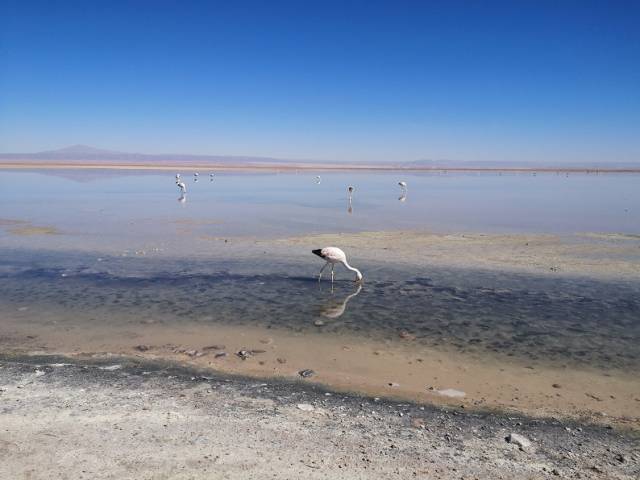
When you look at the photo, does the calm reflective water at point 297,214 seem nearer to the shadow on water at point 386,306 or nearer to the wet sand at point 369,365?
the shadow on water at point 386,306

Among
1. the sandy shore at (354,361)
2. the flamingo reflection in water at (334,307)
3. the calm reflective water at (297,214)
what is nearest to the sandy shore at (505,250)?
the calm reflective water at (297,214)

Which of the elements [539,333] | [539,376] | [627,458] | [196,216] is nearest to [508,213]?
[196,216]

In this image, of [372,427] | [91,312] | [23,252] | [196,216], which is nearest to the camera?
[372,427]

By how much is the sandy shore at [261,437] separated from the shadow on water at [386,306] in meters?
2.77

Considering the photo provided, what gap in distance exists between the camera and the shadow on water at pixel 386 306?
9.42 m

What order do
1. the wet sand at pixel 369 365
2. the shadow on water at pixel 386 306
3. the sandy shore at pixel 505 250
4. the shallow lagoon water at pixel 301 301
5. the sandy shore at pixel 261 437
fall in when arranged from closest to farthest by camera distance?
the sandy shore at pixel 261 437 → the wet sand at pixel 369 365 → the shallow lagoon water at pixel 301 301 → the shadow on water at pixel 386 306 → the sandy shore at pixel 505 250

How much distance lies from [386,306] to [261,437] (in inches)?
231

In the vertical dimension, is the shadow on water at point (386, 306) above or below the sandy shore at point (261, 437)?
below

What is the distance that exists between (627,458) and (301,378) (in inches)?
164

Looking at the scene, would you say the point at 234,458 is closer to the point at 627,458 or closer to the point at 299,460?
the point at 299,460

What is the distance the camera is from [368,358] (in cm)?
867

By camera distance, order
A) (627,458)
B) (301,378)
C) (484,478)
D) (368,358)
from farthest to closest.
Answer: (368,358)
(301,378)
(627,458)
(484,478)

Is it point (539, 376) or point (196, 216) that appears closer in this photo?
point (539, 376)

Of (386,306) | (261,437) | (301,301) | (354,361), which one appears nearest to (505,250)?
(386,306)
